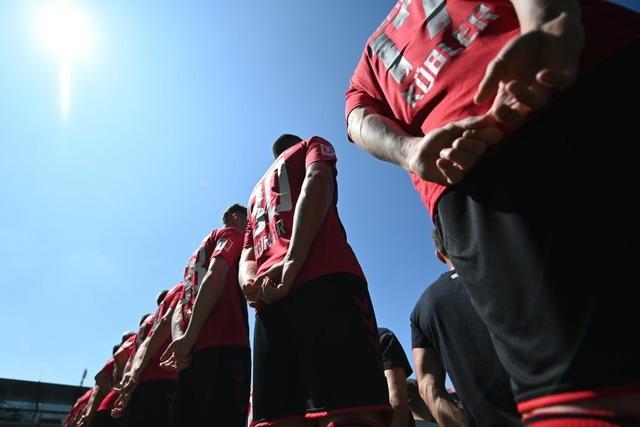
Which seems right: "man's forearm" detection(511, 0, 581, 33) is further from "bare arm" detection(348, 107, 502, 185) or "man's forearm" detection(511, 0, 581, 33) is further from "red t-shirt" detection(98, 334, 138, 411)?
"red t-shirt" detection(98, 334, 138, 411)

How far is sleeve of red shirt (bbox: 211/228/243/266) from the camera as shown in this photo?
3.64 m

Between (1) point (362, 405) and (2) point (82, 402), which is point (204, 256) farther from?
(2) point (82, 402)

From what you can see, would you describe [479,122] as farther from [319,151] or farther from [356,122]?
[319,151]

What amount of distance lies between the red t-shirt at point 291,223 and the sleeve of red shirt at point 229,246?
2.30 ft

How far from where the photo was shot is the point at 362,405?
179 cm

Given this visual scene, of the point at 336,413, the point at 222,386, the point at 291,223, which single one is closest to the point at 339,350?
the point at 336,413

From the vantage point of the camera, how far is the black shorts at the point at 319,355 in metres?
1.84

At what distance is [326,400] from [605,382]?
1315 mm

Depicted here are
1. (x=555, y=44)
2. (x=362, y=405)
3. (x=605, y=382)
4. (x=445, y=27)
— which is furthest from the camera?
(x=362, y=405)

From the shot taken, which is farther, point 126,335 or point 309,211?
point 126,335

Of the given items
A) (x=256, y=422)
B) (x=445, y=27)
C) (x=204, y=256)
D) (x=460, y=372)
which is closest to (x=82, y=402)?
(x=204, y=256)

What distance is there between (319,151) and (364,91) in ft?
2.54

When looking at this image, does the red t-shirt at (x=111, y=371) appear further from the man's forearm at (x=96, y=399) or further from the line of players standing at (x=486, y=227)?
the line of players standing at (x=486, y=227)

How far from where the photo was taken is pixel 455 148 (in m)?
1.03
